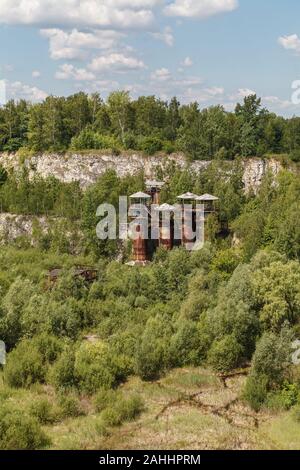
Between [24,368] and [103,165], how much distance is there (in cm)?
2731

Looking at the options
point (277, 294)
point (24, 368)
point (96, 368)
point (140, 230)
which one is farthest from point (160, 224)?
point (24, 368)

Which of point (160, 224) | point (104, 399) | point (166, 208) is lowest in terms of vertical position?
point (104, 399)

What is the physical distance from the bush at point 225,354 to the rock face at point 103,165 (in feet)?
71.1

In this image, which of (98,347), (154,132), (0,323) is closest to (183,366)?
(98,347)

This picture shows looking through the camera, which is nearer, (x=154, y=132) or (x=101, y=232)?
(x=101, y=232)

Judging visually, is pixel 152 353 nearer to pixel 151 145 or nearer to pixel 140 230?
pixel 140 230

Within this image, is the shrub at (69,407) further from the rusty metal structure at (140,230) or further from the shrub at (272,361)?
the rusty metal structure at (140,230)

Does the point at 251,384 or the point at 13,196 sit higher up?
the point at 13,196

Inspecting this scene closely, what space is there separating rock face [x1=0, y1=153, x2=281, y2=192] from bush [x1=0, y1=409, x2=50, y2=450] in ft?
97.0

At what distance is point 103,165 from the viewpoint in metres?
47.3

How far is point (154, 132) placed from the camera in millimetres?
50625

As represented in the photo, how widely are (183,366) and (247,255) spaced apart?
10432 mm

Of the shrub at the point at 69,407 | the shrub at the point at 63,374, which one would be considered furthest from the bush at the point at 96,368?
the shrub at the point at 69,407
